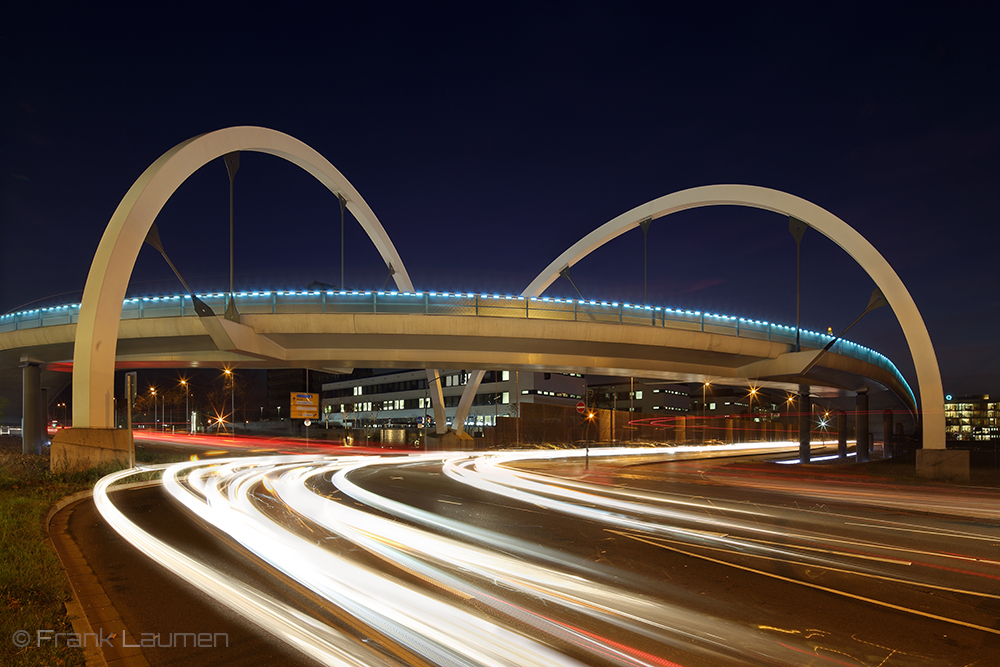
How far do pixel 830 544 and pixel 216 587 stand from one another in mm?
9671

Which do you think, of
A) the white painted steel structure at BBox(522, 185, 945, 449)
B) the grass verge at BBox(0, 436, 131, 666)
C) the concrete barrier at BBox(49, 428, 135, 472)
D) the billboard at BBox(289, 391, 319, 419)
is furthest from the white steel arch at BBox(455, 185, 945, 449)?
the billboard at BBox(289, 391, 319, 419)

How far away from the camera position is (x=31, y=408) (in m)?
35.8

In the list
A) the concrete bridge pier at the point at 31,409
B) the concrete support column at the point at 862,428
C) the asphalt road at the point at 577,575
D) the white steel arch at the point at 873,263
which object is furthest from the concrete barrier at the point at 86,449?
the concrete support column at the point at 862,428

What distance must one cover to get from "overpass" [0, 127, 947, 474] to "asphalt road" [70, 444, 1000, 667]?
1010 cm

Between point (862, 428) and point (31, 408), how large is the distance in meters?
56.9

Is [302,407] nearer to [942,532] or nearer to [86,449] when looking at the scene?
[86,449]

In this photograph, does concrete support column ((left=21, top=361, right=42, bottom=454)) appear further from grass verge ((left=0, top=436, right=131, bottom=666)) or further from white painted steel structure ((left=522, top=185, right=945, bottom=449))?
white painted steel structure ((left=522, top=185, right=945, bottom=449))

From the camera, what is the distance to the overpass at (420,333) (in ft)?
77.5

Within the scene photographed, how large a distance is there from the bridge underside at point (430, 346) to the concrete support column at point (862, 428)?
535 inches

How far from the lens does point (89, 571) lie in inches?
324

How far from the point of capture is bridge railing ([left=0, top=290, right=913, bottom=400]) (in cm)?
2822

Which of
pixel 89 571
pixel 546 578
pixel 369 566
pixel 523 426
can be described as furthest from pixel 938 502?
pixel 523 426

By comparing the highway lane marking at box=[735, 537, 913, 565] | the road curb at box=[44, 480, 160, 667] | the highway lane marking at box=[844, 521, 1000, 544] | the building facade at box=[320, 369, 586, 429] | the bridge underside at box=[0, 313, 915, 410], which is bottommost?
the building facade at box=[320, 369, 586, 429]

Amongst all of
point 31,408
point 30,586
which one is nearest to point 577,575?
point 30,586
